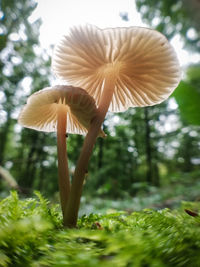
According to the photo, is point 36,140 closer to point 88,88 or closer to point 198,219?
point 88,88

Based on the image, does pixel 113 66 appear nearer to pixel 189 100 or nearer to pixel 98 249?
pixel 189 100

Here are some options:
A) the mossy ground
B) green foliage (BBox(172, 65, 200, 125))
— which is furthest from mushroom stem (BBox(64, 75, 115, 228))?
green foliage (BBox(172, 65, 200, 125))

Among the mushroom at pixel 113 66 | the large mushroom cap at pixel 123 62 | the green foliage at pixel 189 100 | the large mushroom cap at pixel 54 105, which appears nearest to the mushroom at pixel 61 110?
the large mushroom cap at pixel 54 105

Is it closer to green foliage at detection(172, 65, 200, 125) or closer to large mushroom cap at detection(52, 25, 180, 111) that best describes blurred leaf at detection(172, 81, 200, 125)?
green foliage at detection(172, 65, 200, 125)

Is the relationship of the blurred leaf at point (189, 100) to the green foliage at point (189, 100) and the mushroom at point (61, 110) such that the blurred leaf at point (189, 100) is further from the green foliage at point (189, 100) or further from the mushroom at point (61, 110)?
the mushroom at point (61, 110)

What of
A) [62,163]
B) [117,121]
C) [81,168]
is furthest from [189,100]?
[117,121]

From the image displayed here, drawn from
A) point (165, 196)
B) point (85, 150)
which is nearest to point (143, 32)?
point (85, 150)
